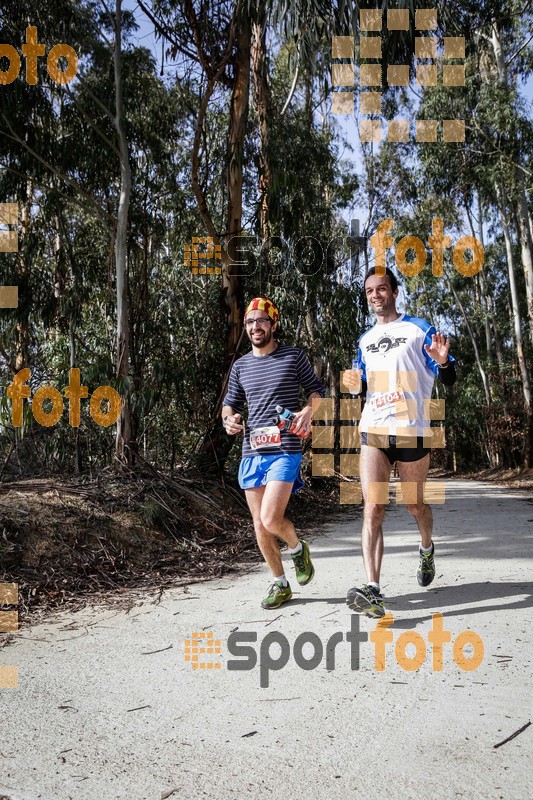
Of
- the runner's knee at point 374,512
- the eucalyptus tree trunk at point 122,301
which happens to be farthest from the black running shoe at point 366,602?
the eucalyptus tree trunk at point 122,301

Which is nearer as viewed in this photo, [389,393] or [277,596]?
[389,393]

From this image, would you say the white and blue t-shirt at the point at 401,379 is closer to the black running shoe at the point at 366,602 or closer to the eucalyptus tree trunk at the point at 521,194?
the black running shoe at the point at 366,602

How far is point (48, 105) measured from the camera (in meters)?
9.48

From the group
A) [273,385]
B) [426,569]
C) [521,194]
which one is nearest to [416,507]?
[426,569]

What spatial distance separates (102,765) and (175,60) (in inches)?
357

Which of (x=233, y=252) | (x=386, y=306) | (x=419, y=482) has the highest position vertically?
(x=233, y=252)

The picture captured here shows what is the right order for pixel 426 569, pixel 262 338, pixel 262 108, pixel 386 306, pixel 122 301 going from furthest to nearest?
pixel 262 108 < pixel 122 301 < pixel 426 569 < pixel 262 338 < pixel 386 306

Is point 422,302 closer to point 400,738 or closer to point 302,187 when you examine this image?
point 302,187

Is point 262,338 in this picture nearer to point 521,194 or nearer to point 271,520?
point 271,520

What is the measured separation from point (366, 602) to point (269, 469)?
98 cm

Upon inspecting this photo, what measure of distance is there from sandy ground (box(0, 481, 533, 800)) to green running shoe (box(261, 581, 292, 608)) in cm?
6

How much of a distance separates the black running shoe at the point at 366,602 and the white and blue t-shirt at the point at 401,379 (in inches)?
35.7

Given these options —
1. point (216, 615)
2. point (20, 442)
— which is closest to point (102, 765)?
point (216, 615)

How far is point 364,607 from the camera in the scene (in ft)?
13.0
